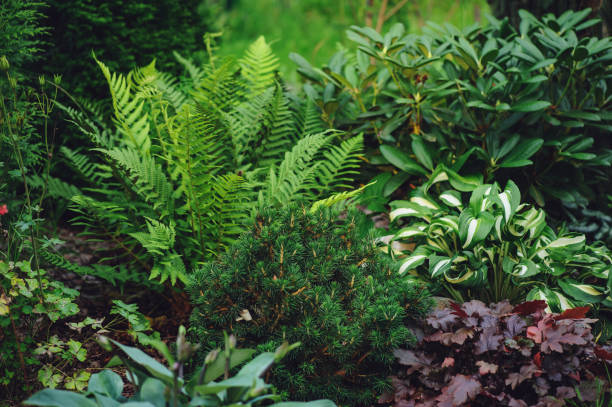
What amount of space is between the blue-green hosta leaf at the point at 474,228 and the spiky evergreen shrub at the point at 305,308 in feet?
1.48

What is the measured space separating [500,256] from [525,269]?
0.58 feet

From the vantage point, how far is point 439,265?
239 cm

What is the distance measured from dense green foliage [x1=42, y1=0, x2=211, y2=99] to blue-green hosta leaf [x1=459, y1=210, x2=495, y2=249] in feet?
7.64

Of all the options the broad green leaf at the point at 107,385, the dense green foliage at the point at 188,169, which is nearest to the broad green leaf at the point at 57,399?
the broad green leaf at the point at 107,385

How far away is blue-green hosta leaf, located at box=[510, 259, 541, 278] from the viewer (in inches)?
92.4

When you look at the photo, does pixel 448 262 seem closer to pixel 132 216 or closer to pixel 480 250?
pixel 480 250

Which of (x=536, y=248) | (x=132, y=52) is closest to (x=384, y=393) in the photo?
(x=536, y=248)

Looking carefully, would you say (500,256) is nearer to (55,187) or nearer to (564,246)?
(564,246)

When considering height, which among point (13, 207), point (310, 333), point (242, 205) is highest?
point (13, 207)

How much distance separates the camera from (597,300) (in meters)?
2.43

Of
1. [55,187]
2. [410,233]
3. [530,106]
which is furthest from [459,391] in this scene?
[55,187]

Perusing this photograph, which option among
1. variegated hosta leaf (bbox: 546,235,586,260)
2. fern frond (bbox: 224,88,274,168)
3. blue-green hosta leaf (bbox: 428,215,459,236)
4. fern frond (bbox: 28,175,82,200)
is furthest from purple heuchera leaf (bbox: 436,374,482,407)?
fern frond (bbox: 28,175,82,200)

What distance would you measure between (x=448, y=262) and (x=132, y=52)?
2596 mm

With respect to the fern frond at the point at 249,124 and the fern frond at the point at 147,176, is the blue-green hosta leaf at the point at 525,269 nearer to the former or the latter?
the fern frond at the point at 249,124
